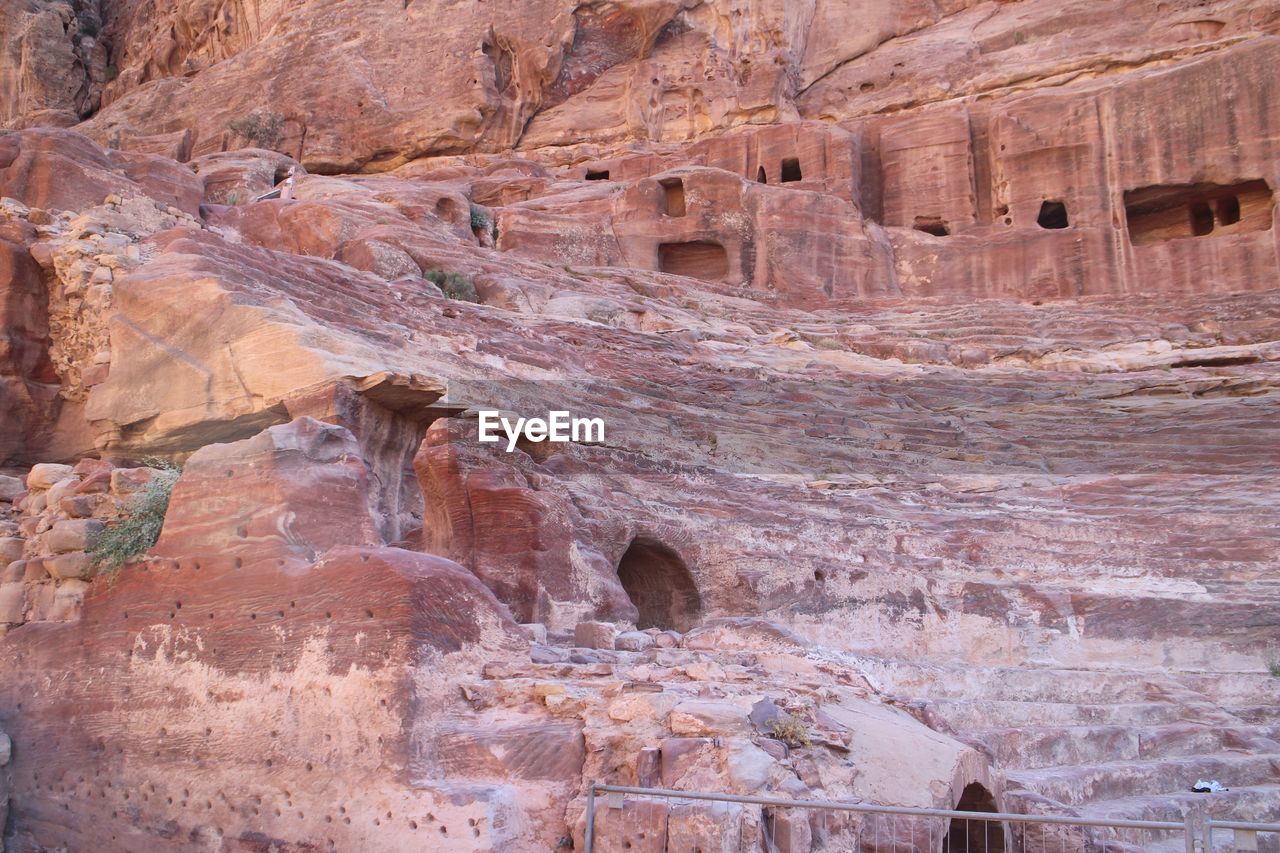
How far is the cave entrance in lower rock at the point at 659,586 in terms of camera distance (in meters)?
15.0

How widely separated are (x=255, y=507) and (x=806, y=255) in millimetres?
24113

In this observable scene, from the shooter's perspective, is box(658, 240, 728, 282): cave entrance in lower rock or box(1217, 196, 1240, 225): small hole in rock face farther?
box(658, 240, 728, 282): cave entrance in lower rock

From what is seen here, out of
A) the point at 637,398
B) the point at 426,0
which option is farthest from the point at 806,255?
the point at 426,0

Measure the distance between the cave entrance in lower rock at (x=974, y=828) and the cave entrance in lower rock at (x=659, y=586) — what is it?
5711 millimetres

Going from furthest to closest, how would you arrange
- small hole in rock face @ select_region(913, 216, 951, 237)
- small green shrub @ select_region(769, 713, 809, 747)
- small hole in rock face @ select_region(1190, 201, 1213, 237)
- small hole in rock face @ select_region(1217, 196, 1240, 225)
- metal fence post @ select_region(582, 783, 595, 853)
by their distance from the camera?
1. small hole in rock face @ select_region(913, 216, 951, 237)
2. small hole in rock face @ select_region(1190, 201, 1213, 237)
3. small hole in rock face @ select_region(1217, 196, 1240, 225)
4. small green shrub @ select_region(769, 713, 809, 747)
5. metal fence post @ select_region(582, 783, 595, 853)

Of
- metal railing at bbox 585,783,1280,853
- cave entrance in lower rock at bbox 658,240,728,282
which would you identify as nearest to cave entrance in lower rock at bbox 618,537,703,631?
metal railing at bbox 585,783,1280,853

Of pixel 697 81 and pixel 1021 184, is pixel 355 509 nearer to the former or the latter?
pixel 1021 184

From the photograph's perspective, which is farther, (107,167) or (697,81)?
(697,81)

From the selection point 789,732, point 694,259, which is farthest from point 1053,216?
point 789,732

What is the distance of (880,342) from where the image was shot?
27.0m

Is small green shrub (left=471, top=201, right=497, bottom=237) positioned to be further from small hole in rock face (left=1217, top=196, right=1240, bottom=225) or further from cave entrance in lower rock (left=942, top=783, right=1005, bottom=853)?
cave entrance in lower rock (left=942, top=783, right=1005, bottom=853)

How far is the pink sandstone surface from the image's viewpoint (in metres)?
8.52

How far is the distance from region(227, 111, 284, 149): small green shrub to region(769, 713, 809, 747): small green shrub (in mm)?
40089

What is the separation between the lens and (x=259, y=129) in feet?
142
